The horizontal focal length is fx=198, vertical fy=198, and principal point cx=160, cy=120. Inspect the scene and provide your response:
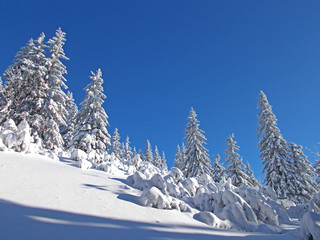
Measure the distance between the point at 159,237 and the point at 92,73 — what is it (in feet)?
74.3

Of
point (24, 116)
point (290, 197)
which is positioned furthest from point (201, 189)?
point (24, 116)

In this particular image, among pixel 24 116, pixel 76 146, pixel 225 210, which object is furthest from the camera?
pixel 76 146

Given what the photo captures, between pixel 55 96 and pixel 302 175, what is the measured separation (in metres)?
26.1

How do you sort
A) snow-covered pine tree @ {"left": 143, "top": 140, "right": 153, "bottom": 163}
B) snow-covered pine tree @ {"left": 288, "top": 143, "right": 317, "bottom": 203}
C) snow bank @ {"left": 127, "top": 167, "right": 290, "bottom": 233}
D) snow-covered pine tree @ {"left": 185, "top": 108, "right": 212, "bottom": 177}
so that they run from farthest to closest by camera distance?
1. snow-covered pine tree @ {"left": 143, "top": 140, "right": 153, "bottom": 163}
2. snow-covered pine tree @ {"left": 185, "top": 108, "right": 212, "bottom": 177}
3. snow-covered pine tree @ {"left": 288, "top": 143, "right": 317, "bottom": 203}
4. snow bank @ {"left": 127, "top": 167, "right": 290, "bottom": 233}

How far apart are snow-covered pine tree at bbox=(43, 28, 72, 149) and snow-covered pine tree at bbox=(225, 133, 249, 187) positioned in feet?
65.9

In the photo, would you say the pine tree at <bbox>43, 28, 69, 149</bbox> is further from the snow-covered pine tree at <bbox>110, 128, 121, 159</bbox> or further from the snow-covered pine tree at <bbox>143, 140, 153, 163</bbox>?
the snow-covered pine tree at <bbox>143, 140, 153, 163</bbox>

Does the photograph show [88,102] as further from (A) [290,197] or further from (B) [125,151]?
(B) [125,151]

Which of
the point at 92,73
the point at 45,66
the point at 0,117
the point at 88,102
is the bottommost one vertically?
the point at 0,117

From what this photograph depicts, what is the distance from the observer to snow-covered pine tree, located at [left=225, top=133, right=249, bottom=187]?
80.2ft

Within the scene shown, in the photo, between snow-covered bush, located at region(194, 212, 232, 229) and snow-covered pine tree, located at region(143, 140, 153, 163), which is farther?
snow-covered pine tree, located at region(143, 140, 153, 163)

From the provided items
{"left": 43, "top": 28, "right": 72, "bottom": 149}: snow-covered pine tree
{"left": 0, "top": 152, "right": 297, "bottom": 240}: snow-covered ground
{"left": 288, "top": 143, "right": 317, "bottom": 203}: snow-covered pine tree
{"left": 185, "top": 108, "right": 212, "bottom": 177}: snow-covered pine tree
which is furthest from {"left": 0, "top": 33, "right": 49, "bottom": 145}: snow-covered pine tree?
{"left": 288, "top": 143, "right": 317, "bottom": 203}: snow-covered pine tree

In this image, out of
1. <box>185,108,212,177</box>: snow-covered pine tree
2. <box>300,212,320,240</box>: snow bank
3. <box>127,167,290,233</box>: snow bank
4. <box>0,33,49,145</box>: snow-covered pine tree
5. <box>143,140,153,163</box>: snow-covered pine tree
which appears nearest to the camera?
<box>300,212,320,240</box>: snow bank

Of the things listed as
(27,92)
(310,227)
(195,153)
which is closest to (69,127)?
(27,92)

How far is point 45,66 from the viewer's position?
19703mm
